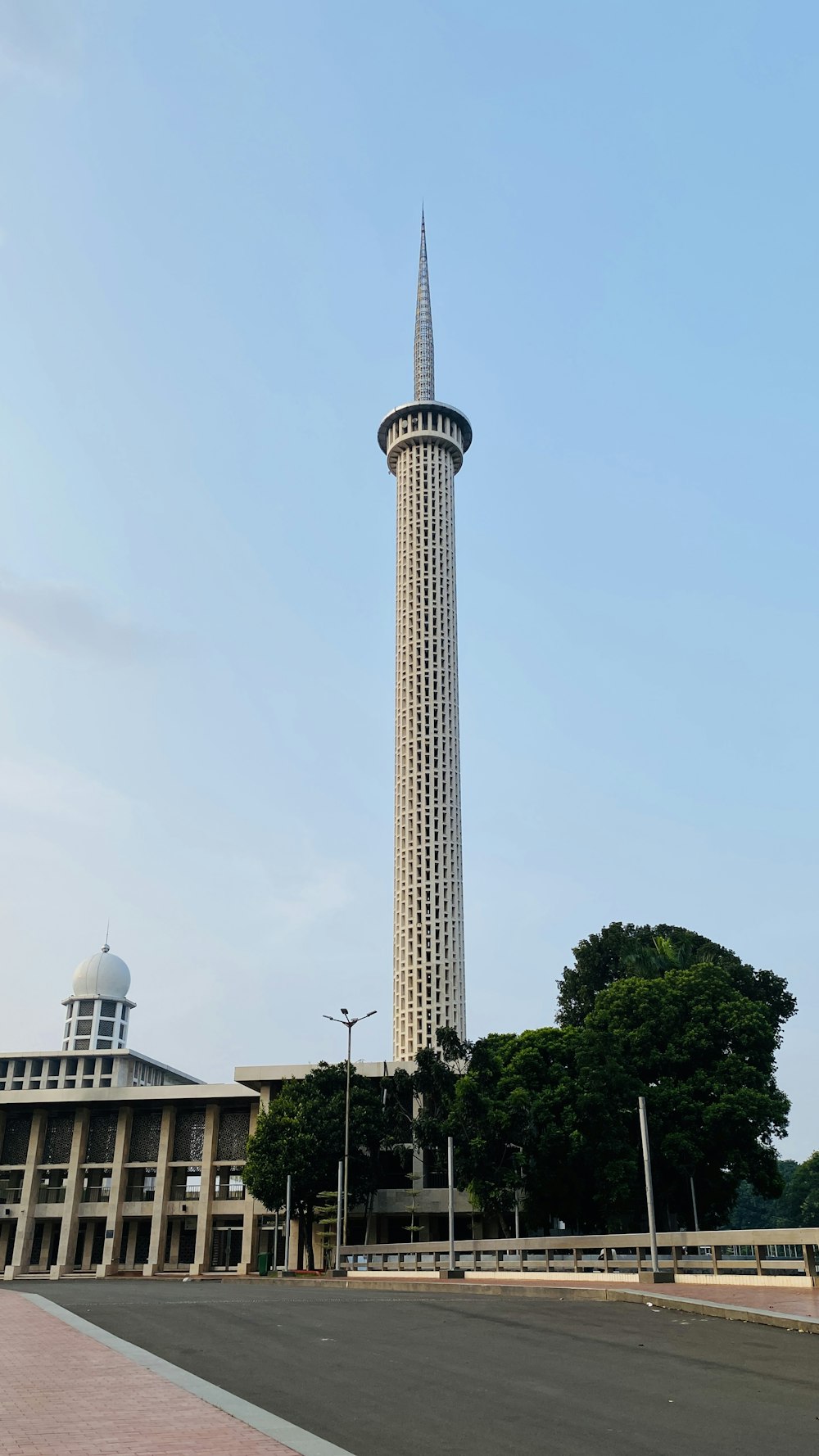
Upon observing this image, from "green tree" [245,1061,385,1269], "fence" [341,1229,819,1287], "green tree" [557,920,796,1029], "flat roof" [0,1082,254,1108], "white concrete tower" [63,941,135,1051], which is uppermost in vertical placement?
"white concrete tower" [63,941,135,1051]

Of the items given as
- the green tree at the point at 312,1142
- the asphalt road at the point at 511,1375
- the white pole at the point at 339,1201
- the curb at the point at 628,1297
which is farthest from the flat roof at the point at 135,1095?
the asphalt road at the point at 511,1375

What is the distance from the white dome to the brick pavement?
14014 centimetres

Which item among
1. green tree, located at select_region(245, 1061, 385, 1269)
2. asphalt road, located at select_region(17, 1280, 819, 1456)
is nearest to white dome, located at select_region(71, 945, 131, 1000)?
green tree, located at select_region(245, 1061, 385, 1269)

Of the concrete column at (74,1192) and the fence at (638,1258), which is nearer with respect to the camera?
the fence at (638,1258)

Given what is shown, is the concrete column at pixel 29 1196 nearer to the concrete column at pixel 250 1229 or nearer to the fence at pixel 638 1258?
the concrete column at pixel 250 1229

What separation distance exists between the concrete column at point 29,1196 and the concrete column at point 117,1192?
17.2ft

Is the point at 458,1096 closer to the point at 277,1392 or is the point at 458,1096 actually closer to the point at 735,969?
the point at 735,969

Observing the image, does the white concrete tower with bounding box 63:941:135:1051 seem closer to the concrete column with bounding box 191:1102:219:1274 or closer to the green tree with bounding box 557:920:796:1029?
the concrete column with bounding box 191:1102:219:1274

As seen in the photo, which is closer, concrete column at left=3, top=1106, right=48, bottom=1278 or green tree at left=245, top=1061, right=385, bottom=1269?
green tree at left=245, top=1061, right=385, bottom=1269

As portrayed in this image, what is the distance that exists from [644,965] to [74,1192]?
44071mm

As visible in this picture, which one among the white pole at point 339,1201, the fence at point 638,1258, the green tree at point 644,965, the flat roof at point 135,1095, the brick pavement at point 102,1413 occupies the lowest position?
the brick pavement at point 102,1413

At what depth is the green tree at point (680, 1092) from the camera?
51.0 meters

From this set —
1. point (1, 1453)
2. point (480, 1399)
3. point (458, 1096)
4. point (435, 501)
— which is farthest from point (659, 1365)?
point (435, 501)

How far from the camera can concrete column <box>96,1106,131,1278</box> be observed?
77.6m
